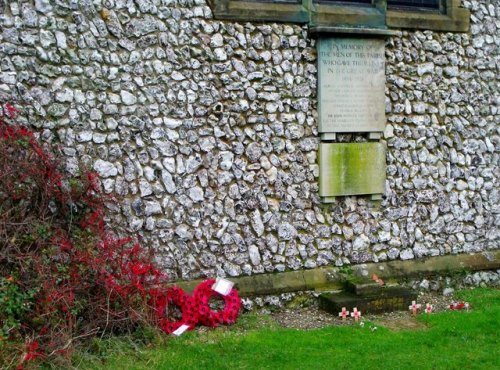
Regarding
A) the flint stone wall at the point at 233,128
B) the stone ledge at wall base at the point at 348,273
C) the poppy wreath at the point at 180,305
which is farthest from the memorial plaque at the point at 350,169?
the poppy wreath at the point at 180,305

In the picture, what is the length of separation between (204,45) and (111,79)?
118 cm

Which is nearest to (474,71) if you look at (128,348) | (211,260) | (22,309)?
(211,260)

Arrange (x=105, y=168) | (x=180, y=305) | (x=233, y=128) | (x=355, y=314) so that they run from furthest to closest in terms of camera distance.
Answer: (x=233, y=128), (x=355, y=314), (x=180, y=305), (x=105, y=168)

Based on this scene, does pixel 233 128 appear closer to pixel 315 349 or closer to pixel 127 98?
pixel 127 98

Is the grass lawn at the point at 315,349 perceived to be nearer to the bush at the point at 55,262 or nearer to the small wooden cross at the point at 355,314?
the bush at the point at 55,262

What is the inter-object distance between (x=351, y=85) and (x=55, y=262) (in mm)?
4387

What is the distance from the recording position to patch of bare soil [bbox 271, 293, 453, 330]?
8.05 m

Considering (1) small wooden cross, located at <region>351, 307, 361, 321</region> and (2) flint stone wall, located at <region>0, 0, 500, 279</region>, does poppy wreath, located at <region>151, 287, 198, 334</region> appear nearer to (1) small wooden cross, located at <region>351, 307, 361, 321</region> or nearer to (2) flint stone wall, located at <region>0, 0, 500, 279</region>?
(2) flint stone wall, located at <region>0, 0, 500, 279</region>

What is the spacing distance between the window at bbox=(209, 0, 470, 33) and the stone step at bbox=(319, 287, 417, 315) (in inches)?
129

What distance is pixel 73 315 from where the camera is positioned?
21.5 ft

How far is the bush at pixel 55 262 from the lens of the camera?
6.33m

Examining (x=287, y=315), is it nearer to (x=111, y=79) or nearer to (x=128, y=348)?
(x=128, y=348)

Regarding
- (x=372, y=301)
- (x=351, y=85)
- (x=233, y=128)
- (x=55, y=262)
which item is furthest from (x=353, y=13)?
(x=55, y=262)

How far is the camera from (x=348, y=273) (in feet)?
29.6
